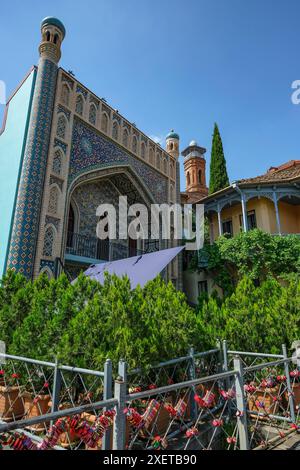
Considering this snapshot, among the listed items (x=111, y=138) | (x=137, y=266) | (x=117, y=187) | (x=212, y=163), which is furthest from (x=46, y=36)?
(x=212, y=163)

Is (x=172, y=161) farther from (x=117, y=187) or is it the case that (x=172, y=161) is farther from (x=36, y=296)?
(x=36, y=296)

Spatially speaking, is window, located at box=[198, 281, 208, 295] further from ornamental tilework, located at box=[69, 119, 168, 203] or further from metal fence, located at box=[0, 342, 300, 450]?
metal fence, located at box=[0, 342, 300, 450]

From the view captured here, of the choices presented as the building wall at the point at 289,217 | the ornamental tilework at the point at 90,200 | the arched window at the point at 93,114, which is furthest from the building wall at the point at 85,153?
the building wall at the point at 289,217

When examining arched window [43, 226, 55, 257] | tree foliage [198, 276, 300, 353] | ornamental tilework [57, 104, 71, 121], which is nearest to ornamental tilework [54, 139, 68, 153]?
ornamental tilework [57, 104, 71, 121]

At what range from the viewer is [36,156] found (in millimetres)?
8734

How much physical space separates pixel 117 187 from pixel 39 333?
9522mm

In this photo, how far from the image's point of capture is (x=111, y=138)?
38.7ft

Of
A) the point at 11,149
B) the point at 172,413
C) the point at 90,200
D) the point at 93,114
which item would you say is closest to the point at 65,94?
the point at 93,114

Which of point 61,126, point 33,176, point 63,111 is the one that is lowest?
point 33,176

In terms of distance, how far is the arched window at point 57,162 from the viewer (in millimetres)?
9305

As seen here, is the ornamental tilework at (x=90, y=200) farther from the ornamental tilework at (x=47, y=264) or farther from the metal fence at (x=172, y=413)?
the metal fence at (x=172, y=413)

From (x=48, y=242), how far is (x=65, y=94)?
5482 millimetres

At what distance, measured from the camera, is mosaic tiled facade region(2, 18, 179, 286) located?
8.32 metres

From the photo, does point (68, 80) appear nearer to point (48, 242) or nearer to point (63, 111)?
point (63, 111)
